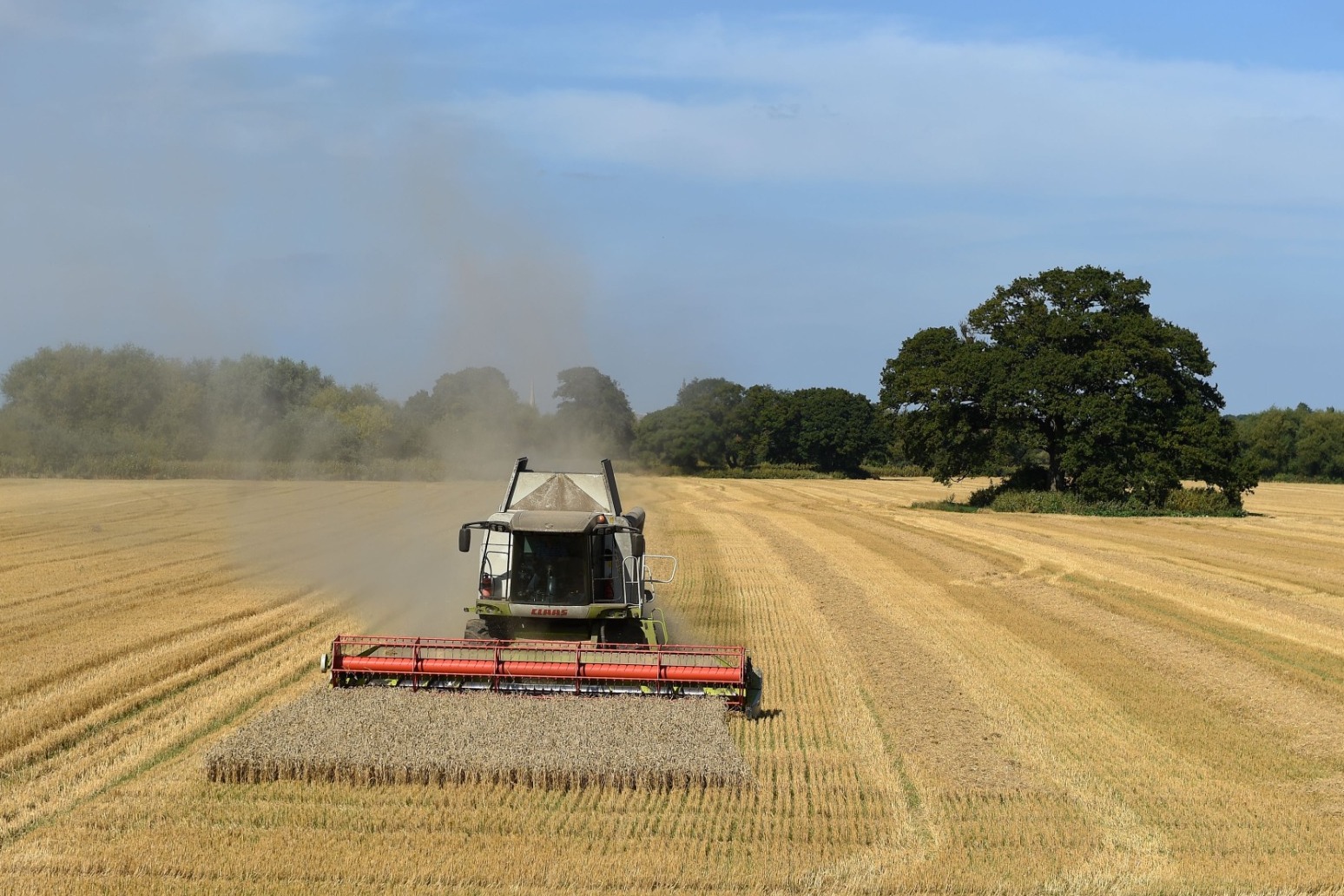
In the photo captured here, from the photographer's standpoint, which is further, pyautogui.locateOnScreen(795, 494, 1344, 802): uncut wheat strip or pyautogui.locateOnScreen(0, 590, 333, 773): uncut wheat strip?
pyautogui.locateOnScreen(795, 494, 1344, 802): uncut wheat strip

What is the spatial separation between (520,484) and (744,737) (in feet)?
15.7

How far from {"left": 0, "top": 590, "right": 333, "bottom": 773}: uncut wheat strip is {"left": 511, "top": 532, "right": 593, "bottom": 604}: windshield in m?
4.13

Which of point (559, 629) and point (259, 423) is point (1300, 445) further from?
point (559, 629)

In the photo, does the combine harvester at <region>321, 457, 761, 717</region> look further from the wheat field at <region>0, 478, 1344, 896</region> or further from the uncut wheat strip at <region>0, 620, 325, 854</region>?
the uncut wheat strip at <region>0, 620, 325, 854</region>

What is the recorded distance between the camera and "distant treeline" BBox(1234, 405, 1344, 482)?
100312mm

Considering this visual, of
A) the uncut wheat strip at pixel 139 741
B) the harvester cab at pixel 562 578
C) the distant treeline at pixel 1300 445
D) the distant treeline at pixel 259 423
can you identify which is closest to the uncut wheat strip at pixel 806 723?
the harvester cab at pixel 562 578

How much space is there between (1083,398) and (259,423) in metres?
33.4

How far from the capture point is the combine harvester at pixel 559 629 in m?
12.6

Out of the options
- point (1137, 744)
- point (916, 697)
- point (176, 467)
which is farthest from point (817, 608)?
point (176, 467)

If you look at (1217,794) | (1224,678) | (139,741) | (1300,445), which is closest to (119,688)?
(139,741)

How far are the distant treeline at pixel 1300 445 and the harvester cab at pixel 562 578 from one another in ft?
317

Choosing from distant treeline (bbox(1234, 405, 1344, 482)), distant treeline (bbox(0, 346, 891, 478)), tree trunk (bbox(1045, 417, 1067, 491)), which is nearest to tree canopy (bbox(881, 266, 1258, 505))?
tree trunk (bbox(1045, 417, 1067, 491))

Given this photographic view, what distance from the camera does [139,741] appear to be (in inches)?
448

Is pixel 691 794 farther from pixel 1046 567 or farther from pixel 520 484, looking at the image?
pixel 1046 567
